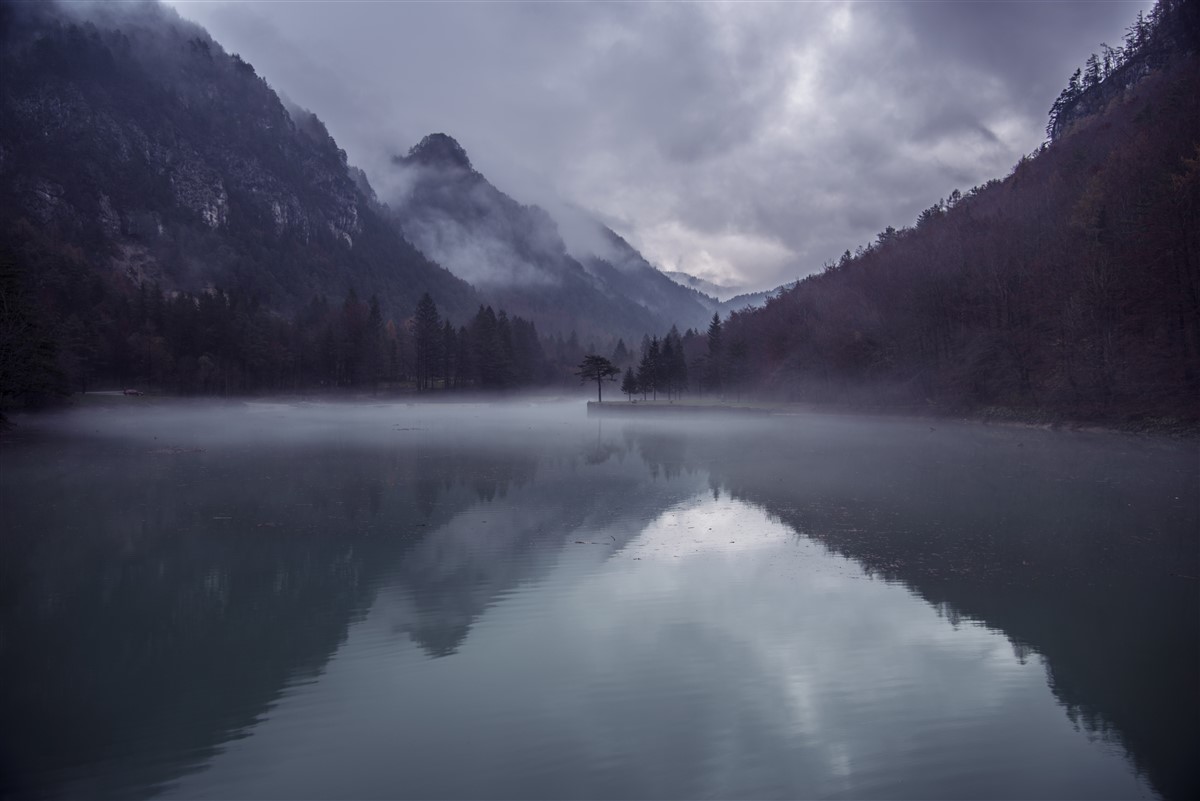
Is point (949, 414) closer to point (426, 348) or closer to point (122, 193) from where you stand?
point (426, 348)

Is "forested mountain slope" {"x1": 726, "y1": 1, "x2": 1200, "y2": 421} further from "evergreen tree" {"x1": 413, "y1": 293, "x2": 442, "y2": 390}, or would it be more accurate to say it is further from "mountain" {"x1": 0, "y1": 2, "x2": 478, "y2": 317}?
"mountain" {"x1": 0, "y1": 2, "x2": 478, "y2": 317}

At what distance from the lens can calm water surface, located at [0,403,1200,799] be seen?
583cm

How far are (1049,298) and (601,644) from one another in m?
50.0

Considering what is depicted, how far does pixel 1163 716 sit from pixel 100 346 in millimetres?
92968

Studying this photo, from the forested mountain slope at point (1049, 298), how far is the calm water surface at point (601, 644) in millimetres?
24581

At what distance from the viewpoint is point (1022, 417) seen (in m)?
43.3

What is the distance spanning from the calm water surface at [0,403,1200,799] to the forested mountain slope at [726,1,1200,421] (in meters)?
24.6

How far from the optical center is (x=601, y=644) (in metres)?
8.53

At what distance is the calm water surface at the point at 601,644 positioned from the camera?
5.83 m

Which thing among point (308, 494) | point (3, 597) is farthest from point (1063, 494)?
point (3, 597)

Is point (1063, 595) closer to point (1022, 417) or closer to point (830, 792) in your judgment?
point (830, 792)

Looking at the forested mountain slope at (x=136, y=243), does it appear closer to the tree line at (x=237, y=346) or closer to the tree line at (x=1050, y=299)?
the tree line at (x=237, y=346)

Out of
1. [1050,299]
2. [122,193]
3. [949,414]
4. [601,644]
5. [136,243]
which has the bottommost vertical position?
[601,644]

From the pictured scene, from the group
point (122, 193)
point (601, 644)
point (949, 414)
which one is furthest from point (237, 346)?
point (122, 193)
